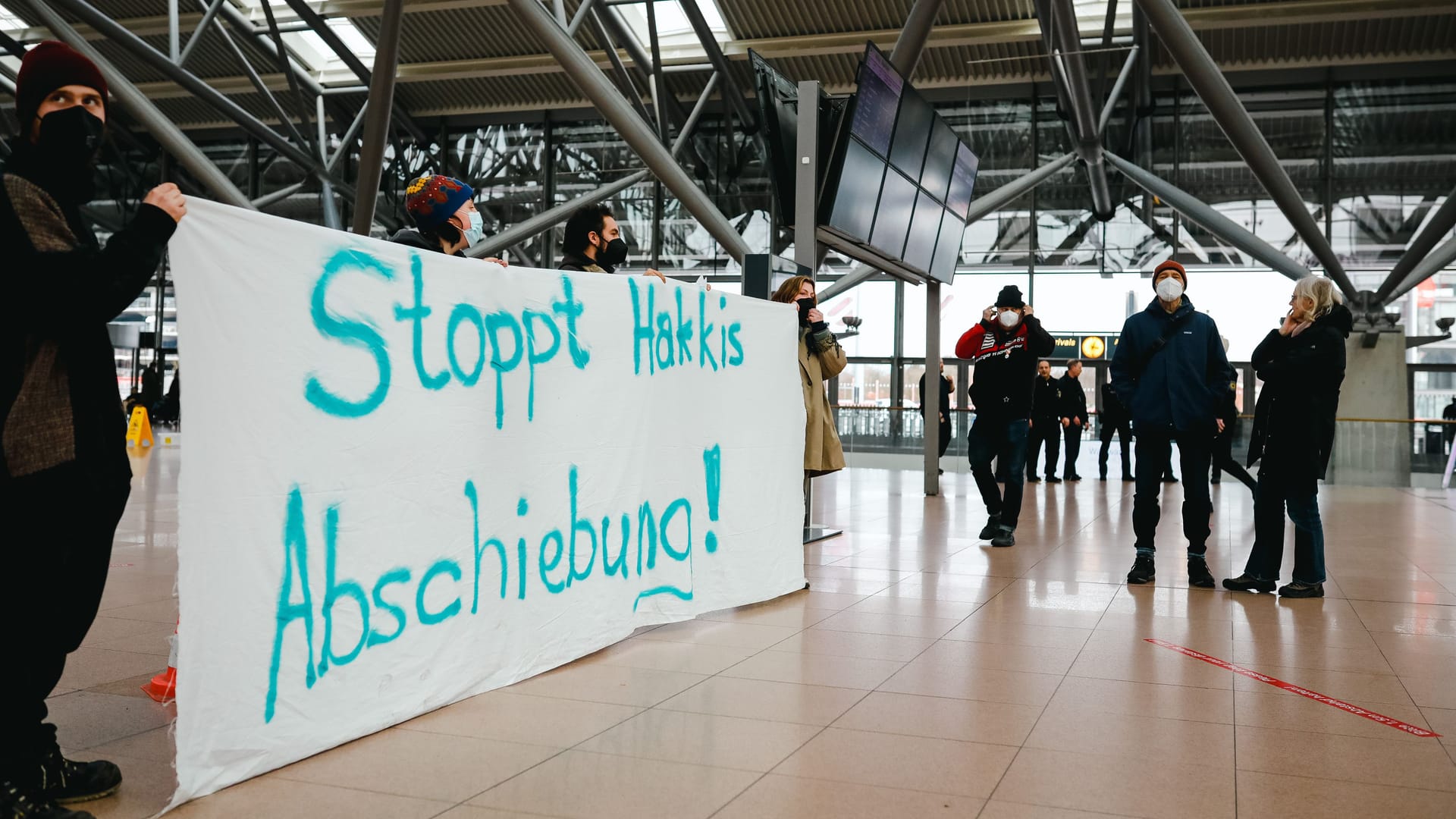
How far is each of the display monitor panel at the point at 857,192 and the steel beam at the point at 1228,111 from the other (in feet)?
12.6

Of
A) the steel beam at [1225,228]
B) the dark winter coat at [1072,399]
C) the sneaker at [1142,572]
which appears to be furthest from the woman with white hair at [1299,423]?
the steel beam at [1225,228]

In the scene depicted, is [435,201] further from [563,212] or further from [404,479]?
[563,212]

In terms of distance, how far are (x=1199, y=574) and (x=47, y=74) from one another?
551 centimetres

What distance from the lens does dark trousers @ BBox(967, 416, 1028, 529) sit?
7.57m

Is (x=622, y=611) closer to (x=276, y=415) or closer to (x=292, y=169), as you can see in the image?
(x=276, y=415)

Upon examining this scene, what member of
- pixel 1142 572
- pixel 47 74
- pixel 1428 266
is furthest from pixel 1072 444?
pixel 47 74

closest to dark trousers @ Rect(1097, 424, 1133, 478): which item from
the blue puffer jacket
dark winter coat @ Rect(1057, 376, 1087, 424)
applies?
dark winter coat @ Rect(1057, 376, 1087, 424)

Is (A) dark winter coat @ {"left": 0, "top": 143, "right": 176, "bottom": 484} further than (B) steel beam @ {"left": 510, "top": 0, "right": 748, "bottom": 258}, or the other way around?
(B) steel beam @ {"left": 510, "top": 0, "right": 748, "bottom": 258}

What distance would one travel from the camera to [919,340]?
2066 centimetres

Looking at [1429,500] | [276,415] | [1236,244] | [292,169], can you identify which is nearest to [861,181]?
[276,415]

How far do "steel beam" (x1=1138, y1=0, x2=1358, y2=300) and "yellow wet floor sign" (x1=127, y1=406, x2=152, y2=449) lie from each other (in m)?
17.2

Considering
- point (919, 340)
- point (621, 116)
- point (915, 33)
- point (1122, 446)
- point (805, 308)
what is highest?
point (915, 33)

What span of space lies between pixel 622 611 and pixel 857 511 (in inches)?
243

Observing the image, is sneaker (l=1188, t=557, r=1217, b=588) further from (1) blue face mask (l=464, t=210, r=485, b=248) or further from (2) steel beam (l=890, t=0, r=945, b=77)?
(2) steel beam (l=890, t=0, r=945, b=77)
